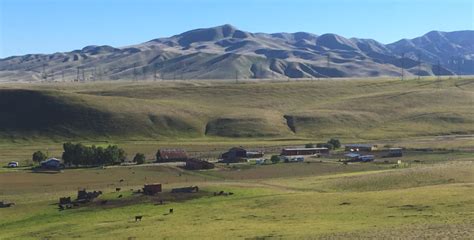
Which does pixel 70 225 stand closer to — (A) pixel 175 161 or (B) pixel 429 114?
(A) pixel 175 161

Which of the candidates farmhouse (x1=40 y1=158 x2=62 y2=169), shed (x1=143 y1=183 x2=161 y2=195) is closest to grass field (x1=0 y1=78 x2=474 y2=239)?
shed (x1=143 y1=183 x2=161 y2=195)

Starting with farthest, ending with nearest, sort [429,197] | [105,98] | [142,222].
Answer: [105,98] < [429,197] < [142,222]

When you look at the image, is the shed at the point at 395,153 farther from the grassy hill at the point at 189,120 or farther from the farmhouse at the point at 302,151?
the grassy hill at the point at 189,120

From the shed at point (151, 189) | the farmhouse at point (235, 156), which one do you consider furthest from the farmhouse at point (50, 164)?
the shed at point (151, 189)

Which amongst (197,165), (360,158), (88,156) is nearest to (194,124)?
(88,156)

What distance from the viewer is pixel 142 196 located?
71500 mm

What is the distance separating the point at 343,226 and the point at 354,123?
136430 mm

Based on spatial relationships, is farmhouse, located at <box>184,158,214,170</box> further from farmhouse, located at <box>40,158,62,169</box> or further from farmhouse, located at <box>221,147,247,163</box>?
farmhouse, located at <box>40,158,62,169</box>

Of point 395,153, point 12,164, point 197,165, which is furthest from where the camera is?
point 395,153

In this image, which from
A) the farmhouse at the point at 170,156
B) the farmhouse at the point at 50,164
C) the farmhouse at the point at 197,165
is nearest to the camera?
the farmhouse at the point at 197,165

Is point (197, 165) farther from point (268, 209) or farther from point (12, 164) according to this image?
point (268, 209)

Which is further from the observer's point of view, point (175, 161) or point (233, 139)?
point (233, 139)

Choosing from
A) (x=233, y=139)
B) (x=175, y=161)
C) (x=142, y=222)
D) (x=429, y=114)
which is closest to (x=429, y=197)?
(x=142, y=222)

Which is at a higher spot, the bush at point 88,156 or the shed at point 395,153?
the bush at point 88,156
